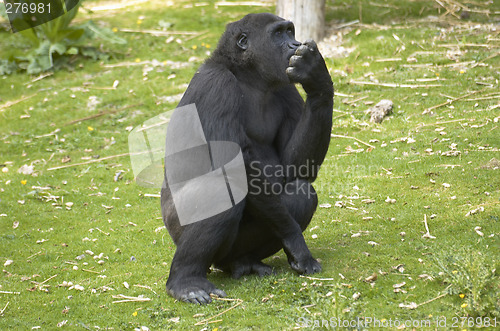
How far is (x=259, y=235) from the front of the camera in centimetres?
432

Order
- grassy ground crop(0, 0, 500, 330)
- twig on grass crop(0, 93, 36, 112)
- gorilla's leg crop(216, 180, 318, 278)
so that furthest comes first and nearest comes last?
twig on grass crop(0, 93, 36, 112), gorilla's leg crop(216, 180, 318, 278), grassy ground crop(0, 0, 500, 330)

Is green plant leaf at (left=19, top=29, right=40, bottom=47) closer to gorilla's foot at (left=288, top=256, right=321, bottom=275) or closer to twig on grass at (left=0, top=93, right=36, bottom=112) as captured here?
twig on grass at (left=0, top=93, right=36, bottom=112)

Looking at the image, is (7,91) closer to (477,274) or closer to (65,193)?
(65,193)

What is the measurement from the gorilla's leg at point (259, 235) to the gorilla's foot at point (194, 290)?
315mm

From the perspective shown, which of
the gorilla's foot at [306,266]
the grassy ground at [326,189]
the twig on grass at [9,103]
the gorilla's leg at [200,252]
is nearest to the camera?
the grassy ground at [326,189]

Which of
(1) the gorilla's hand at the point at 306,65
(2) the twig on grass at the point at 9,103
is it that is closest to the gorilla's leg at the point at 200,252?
(1) the gorilla's hand at the point at 306,65

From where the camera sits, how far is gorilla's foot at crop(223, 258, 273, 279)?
432 cm

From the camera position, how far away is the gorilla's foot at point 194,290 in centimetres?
397

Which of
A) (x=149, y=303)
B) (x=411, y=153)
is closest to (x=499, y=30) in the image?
(x=411, y=153)

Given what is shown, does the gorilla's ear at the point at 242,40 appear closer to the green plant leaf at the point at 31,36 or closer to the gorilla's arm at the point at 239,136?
the gorilla's arm at the point at 239,136

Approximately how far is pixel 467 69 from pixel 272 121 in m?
4.30

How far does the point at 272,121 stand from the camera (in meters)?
4.37

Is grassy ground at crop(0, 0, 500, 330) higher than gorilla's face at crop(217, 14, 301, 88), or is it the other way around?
gorilla's face at crop(217, 14, 301, 88)

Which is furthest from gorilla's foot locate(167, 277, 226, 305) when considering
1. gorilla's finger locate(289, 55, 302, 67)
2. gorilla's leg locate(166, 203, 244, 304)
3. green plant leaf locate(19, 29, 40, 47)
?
green plant leaf locate(19, 29, 40, 47)
